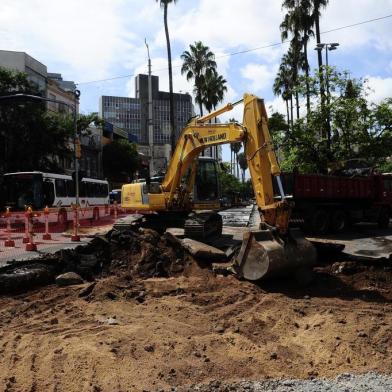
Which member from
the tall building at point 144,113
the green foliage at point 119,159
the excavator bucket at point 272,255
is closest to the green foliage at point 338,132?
the excavator bucket at point 272,255

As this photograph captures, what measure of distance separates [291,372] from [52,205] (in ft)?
77.3

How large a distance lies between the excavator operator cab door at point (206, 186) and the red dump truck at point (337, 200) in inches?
143

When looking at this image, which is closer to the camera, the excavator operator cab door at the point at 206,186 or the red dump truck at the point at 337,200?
the excavator operator cab door at the point at 206,186

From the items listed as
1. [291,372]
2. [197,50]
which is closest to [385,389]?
[291,372]

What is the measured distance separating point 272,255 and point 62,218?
16079 mm

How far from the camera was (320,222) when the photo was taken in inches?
804

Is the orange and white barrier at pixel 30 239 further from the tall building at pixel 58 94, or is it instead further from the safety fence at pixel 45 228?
the tall building at pixel 58 94

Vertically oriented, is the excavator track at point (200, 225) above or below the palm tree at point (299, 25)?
below

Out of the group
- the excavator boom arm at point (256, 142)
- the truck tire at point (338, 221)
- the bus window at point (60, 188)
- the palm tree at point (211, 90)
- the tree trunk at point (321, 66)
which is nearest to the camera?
the excavator boom arm at point (256, 142)

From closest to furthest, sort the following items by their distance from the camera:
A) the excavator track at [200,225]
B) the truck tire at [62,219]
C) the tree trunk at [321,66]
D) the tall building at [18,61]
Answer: the excavator track at [200,225]
the truck tire at [62,219]
the tree trunk at [321,66]
the tall building at [18,61]

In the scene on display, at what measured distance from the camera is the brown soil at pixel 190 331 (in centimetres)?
500

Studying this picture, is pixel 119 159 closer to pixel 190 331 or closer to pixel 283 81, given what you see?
pixel 283 81

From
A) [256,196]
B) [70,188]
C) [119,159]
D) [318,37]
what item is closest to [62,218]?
[70,188]

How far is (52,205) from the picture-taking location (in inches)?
1060
